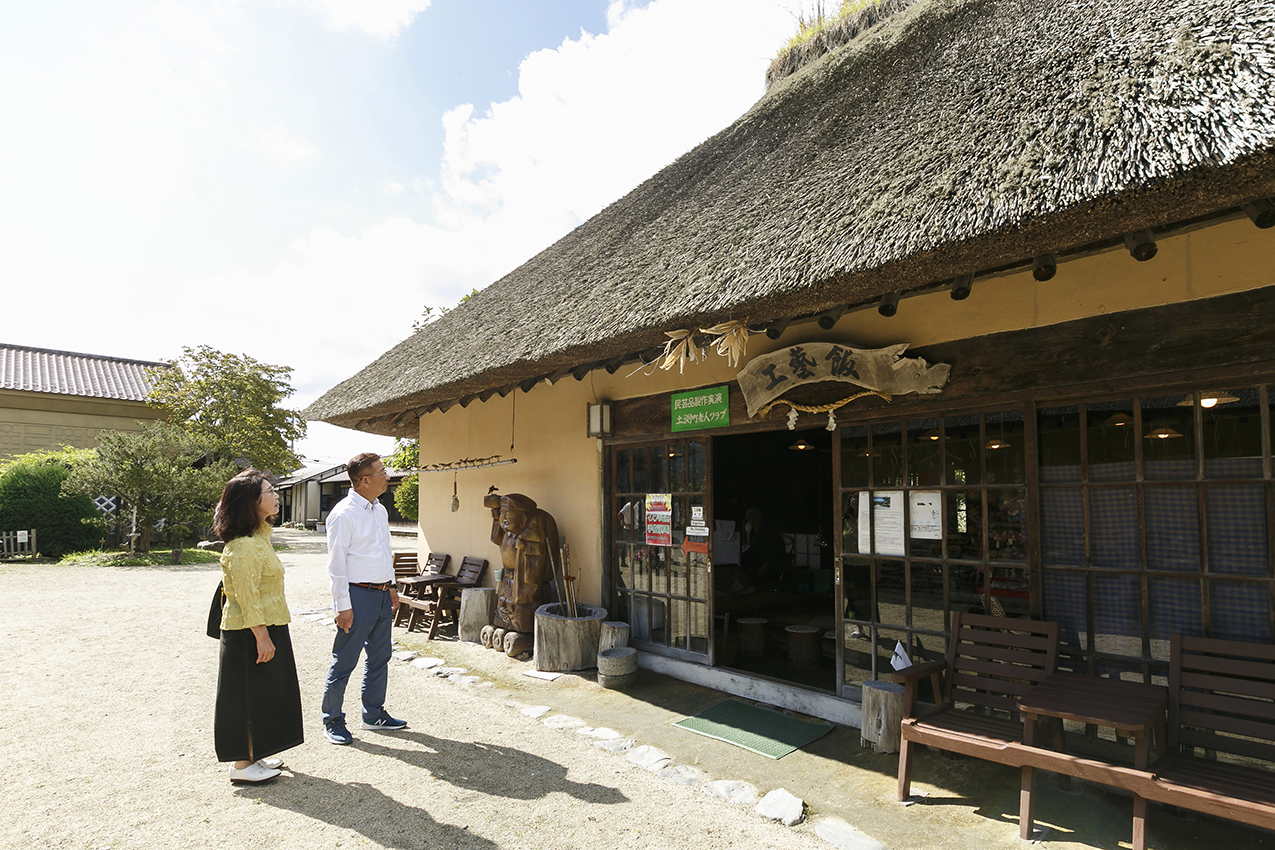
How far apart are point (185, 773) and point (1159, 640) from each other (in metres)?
4.87

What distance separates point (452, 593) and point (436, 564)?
1207 millimetres

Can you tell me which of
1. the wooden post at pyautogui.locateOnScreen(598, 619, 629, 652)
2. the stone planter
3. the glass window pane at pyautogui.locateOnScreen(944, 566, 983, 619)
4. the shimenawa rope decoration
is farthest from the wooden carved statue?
the glass window pane at pyautogui.locateOnScreen(944, 566, 983, 619)

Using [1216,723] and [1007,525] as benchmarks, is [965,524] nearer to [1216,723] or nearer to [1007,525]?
[1007,525]

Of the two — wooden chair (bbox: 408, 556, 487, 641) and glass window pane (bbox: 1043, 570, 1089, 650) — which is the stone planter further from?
glass window pane (bbox: 1043, 570, 1089, 650)

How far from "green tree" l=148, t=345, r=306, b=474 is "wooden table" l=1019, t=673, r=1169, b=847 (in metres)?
22.1

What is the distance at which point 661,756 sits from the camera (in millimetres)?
3725

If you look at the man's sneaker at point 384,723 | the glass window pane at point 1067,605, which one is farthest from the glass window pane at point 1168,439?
the man's sneaker at point 384,723

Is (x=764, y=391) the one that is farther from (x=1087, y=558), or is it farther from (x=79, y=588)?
(x=79, y=588)

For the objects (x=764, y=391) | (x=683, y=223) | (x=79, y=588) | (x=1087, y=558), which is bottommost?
(x=79, y=588)

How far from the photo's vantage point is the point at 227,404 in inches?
823

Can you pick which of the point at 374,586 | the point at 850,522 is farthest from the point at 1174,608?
the point at 374,586

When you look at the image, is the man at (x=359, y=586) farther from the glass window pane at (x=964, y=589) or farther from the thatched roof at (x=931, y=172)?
the glass window pane at (x=964, y=589)

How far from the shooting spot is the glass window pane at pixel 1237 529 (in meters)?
2.85

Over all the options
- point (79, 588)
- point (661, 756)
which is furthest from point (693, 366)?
point (79, 588)
